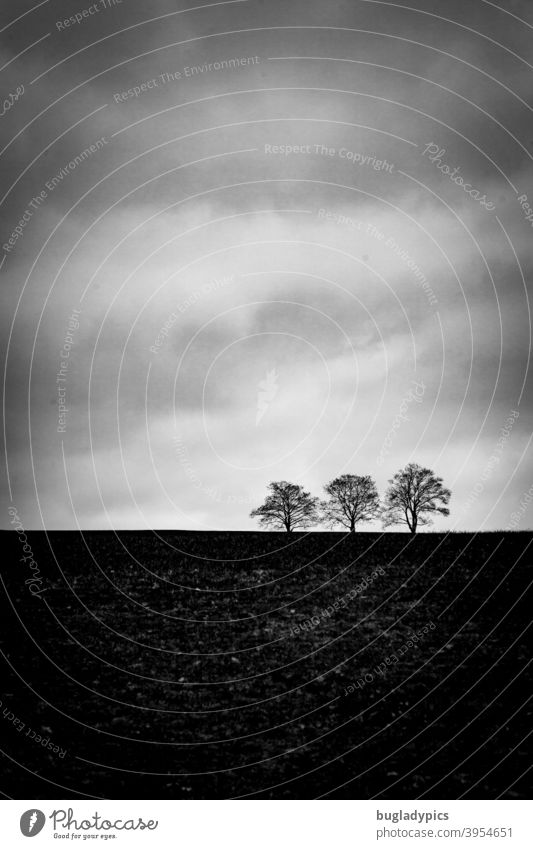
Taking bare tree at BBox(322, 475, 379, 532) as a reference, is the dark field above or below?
below

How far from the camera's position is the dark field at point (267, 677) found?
36.7ft

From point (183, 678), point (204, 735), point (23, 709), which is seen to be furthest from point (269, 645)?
point (23, 709)

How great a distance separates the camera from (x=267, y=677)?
15.2 meters

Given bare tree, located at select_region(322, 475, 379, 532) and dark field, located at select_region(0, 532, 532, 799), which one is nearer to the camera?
dark field, located at select_region(0, 532, 532, 799)

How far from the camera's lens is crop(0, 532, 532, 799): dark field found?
11195 millimetres

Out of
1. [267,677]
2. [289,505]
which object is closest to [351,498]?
[289,505]
